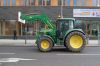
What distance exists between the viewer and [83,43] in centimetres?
2091

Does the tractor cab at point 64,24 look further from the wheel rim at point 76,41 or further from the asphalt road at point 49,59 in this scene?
the asphalt road at point 49,59

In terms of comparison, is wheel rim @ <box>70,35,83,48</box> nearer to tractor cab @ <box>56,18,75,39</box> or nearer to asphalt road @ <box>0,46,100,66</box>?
tractor cab @ <box>56,18,75,39</box>

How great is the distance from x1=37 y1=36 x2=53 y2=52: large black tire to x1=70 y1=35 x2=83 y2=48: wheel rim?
1561 mm

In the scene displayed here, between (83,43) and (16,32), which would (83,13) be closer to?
(16,32)

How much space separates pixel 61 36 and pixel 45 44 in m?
1.41

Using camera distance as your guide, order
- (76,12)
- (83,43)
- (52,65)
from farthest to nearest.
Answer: (76,12)
(83,43)
(52,65)

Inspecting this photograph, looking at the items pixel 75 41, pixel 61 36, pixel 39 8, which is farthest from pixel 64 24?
pixel 39 8

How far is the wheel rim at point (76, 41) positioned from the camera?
2098cm

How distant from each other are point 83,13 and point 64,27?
18393mm

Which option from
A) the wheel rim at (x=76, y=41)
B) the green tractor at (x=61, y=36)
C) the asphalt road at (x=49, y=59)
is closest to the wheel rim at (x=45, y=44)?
the green tractor at (x=61, y=36)

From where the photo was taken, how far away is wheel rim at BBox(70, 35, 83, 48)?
2098cm

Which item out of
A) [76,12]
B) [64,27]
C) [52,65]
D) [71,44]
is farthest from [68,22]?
[76,12]

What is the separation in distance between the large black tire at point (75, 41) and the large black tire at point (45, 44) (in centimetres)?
117

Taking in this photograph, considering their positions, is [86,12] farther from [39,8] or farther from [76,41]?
[76,41]
